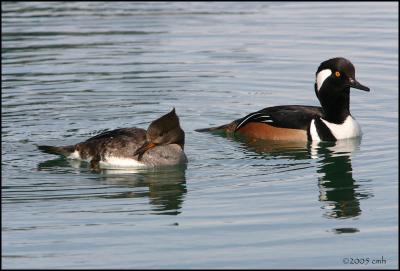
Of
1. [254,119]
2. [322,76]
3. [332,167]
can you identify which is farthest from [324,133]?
[332,167]

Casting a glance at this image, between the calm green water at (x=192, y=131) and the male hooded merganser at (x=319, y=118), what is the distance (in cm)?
32

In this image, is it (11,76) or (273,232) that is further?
(11,76)

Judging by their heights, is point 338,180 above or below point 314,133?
below

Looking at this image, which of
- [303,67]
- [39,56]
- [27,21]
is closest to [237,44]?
[303,67]

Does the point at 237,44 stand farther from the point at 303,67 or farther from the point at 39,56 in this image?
the point at 39,56

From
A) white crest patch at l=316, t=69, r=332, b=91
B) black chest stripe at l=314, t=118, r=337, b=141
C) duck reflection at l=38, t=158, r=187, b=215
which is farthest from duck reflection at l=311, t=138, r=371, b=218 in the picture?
duck reflection at l=38, t=158, r=187, b=215

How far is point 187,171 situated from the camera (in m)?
14.8

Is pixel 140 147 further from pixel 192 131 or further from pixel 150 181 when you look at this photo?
pixel 192 131

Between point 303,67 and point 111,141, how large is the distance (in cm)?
690

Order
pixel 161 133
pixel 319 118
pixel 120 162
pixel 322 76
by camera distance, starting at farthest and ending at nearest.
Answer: pixel 322 76 → pixel 319 118 → pixel 120 162 → pixel 161 133

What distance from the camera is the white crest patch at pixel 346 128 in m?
16.8

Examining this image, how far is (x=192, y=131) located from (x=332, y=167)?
109 inches

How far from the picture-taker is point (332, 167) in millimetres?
15281

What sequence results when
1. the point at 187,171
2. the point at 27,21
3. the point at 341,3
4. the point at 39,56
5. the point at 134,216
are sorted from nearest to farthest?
the point at 134,216 < the point at 187,171 < the point at 39,56 < the point at 27,21 < the point at 341,3
